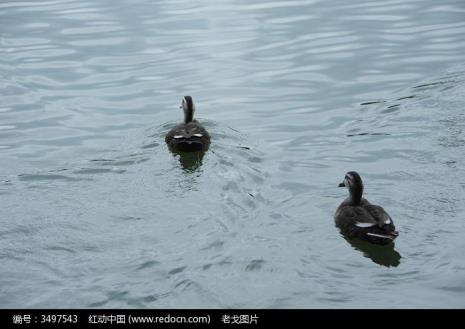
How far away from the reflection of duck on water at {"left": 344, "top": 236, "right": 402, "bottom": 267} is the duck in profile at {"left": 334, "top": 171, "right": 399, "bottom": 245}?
0.26ft

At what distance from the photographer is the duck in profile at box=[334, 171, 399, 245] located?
1133 cm

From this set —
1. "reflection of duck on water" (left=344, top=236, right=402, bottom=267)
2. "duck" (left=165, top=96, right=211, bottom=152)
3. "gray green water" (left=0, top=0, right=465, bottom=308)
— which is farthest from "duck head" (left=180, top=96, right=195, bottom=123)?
"reflection of duck on water" (left=344, top=236, right=402, bottom=267)

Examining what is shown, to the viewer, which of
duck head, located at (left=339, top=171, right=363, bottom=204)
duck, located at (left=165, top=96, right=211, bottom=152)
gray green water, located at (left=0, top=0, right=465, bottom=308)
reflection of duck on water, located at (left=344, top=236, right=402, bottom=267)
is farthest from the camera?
duck, located at (left=165, top=96, right=211, bottom=152)

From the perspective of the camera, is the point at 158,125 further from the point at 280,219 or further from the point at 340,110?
the point at 280,219

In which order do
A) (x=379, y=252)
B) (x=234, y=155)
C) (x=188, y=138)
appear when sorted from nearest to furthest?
A: (x=379, y=252) < (x=234, y=155) < (x=188, y=138)

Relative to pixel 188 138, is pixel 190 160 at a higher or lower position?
lower

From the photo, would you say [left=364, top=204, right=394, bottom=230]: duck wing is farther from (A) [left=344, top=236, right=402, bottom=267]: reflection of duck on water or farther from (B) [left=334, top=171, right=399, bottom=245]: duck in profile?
(A) [left=344, top=236, right=402, bottom=267]: reflection of duck on water

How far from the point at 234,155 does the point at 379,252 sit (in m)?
4.87

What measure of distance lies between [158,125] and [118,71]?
477 centimetres

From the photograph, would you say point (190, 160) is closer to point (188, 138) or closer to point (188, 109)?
point (188, 138)

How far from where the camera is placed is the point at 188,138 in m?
15.6

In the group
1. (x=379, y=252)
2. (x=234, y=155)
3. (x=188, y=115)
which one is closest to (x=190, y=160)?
(x=234, y=155)
